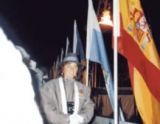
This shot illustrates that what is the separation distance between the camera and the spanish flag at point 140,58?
3596 millimetres

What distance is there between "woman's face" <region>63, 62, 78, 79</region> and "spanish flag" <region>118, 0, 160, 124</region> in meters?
0.56

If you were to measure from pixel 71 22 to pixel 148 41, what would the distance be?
18233mm

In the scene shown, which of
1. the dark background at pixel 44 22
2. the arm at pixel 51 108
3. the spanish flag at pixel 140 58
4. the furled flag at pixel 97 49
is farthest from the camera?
the dark background at pixel 44 22

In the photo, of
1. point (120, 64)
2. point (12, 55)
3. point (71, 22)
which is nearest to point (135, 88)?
point (12, 55)

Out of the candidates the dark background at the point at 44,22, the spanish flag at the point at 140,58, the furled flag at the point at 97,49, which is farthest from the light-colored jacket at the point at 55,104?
the dark background at the point at 44,22

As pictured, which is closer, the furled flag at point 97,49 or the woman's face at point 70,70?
the woman's face at point 70,70

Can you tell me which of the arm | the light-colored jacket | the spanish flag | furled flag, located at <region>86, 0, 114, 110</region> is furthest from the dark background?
the spanish flag

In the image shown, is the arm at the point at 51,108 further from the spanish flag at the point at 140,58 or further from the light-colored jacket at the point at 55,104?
the spanish flag at the point at 140,58

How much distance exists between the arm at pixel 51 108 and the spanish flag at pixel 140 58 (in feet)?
2.66

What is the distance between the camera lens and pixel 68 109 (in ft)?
13.3

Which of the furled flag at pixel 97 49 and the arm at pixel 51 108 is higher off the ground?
the furled flag at pixel 97 49

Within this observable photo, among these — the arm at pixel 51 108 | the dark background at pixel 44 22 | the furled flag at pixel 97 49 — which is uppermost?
the dark background at pixel 44 22

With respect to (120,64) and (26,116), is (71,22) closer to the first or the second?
(120,64)

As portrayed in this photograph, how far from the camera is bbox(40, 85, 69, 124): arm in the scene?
3.96m
